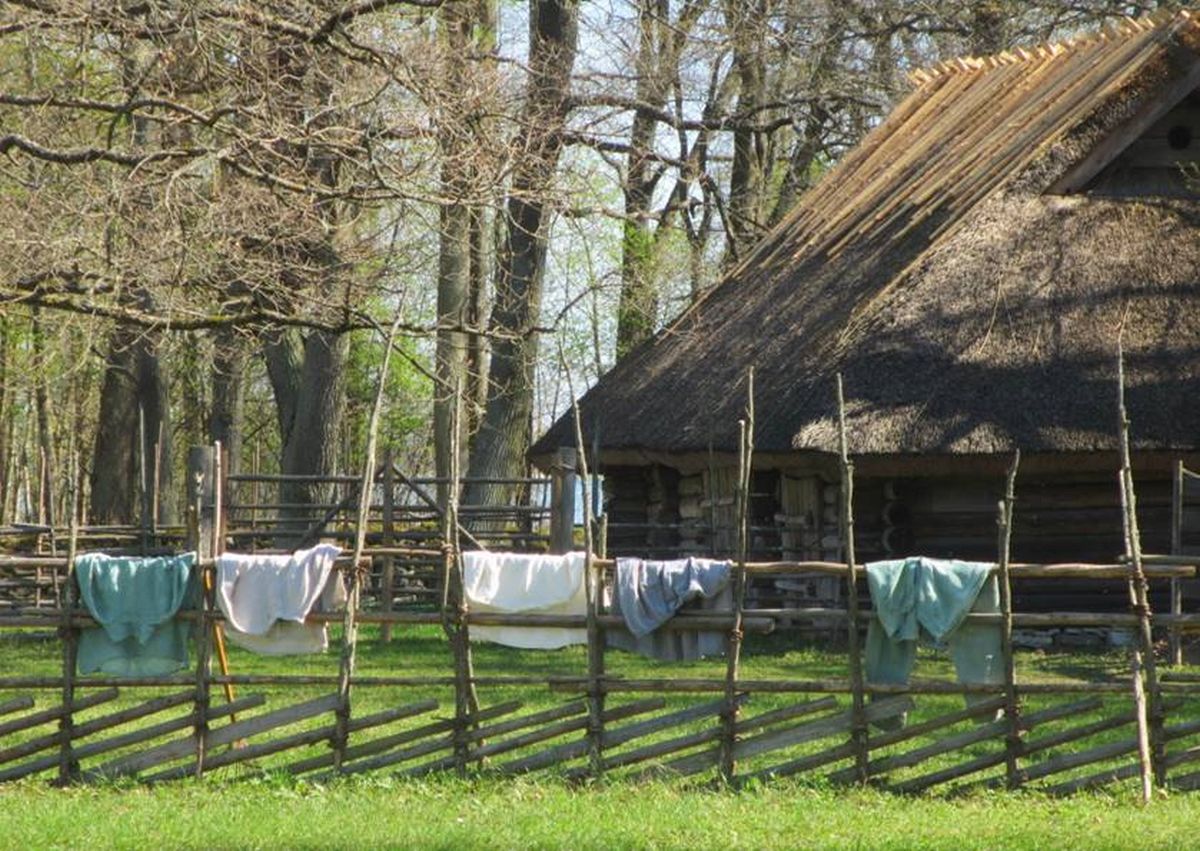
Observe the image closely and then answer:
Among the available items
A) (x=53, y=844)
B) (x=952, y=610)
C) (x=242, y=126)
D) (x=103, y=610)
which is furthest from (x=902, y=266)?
(x=53, y=844)

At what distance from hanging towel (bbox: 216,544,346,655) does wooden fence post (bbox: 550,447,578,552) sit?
835 cm

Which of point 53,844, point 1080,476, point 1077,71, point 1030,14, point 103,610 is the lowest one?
point 53,844

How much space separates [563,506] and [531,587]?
27.9 ft

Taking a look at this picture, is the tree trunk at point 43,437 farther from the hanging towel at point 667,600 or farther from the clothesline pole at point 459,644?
the hanging towel at point 667,600

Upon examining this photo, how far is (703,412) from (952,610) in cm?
897

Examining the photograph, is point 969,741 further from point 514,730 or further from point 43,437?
point 43,437

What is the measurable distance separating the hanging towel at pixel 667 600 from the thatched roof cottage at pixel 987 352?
5808 mm

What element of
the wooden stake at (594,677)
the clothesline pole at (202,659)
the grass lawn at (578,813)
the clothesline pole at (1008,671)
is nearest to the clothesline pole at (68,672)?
the grass lawn at (578,813)

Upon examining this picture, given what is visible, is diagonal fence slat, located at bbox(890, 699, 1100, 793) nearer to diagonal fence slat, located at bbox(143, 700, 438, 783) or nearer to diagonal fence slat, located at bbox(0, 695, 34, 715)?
diagonal fence slat, located at bbox(143, 700, 438, 783)

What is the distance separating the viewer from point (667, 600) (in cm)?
1082

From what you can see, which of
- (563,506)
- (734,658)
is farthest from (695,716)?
(563,506)

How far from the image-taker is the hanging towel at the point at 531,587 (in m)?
11.0

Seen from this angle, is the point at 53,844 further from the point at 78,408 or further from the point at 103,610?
the point at 78,408

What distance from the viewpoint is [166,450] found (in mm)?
27859
